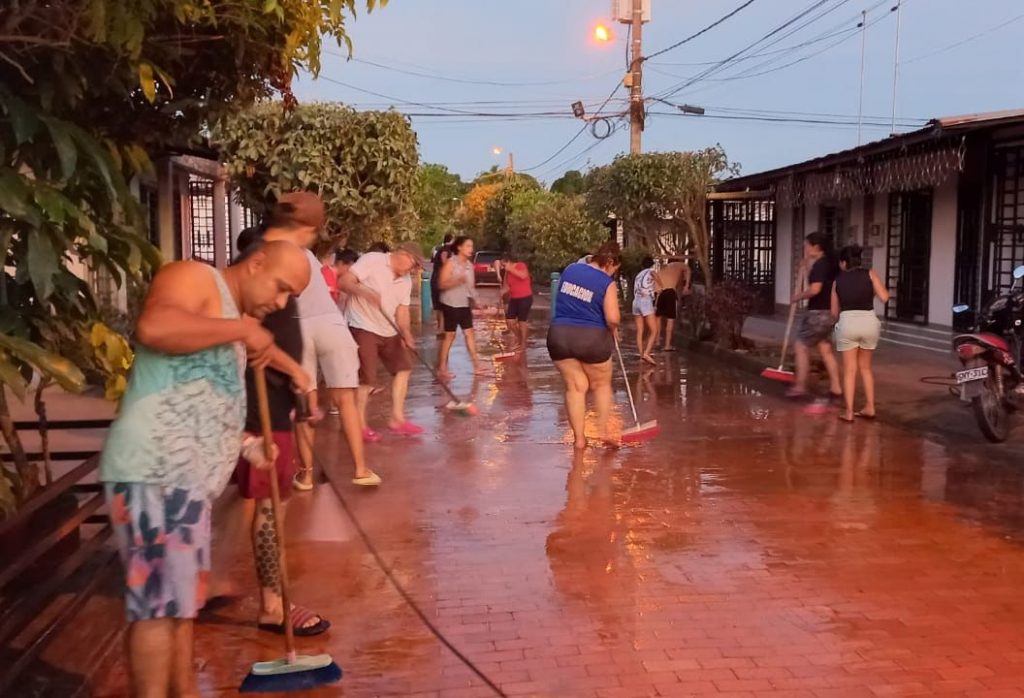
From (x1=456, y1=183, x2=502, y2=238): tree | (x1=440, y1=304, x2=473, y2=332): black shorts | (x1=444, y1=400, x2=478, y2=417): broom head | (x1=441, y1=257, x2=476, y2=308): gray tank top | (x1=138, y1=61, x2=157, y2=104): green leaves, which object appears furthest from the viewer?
(x1=456, y1=183, x2=502, y2=238): tree

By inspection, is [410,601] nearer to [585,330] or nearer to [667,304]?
[585,330]

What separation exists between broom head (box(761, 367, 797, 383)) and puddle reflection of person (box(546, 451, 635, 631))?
446 centimetres

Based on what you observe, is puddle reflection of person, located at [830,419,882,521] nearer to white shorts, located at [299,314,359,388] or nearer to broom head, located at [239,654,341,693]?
white shorts, located at [299,314,359,388]

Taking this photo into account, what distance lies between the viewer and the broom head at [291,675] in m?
4.09

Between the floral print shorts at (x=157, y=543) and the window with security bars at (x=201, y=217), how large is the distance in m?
17.9

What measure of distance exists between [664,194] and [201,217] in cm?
966

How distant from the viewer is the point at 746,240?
81.2 ft

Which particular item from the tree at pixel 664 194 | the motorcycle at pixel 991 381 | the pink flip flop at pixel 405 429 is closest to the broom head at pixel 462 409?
the pink flip flop at pixel 405 429

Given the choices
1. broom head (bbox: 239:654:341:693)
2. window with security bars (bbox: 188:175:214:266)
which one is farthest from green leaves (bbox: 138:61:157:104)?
window with security bars (bbox: 188:175:214:266)

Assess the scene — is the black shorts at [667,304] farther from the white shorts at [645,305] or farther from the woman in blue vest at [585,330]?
the woman in blue vest at [585,330]

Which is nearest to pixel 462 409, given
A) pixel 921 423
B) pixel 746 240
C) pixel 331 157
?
pixel 921 423

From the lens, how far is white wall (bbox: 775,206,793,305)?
22.4 metres

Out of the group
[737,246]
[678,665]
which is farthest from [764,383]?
[737,246]

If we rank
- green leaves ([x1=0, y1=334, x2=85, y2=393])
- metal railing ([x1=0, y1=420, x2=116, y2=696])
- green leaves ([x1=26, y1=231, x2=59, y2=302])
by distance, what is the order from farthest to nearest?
metal railing ([x1=0, y1=420, x2=116, y2=696]) < green leaves ([x1=26, y1=231, x2=59, y2=302]) < green leaves ([x1=0, y1=334, x2=85, y2=393])
